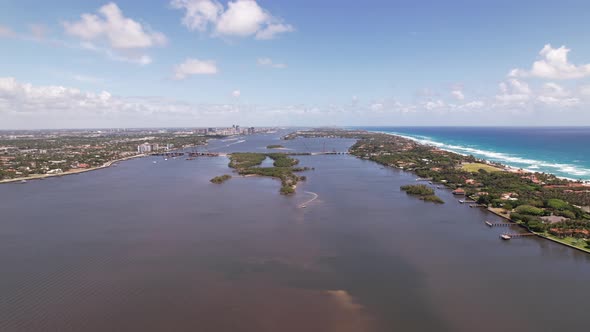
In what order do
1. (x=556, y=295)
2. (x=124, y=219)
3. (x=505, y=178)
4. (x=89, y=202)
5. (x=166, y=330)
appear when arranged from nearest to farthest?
1. (x=166, y=330)
2. (x=556, y=295)
3. (x=124, y=219)
4. (x=89, y=202)
5. (x=505, y=178)

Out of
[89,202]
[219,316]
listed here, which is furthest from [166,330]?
[89,202]

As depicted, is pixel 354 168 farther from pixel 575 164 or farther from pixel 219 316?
pixel 219 316

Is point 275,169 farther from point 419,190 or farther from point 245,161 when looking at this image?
point 419,190

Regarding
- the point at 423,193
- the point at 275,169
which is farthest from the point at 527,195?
the point at 275,169

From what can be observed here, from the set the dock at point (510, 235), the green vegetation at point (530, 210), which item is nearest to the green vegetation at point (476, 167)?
the green vegetation at point (530, 210)

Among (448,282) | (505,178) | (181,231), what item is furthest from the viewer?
(505,178)

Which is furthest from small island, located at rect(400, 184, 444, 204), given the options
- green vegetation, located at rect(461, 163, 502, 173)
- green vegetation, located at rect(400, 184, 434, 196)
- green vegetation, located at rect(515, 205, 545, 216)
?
green vegetation, located at rect(461, 163, 502, 173)

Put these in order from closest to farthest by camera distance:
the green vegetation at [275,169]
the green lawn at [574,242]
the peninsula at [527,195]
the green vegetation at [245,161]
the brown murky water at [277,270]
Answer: the brown murky water at [277,270]
the green lawn at [574,242]
the peninsula at [527,195]
the green vegetation at [275,169]
the green vegetation at [245,161]

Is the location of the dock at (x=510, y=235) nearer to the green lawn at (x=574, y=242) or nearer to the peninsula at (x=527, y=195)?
the peninsula at (x=527, y=195)
